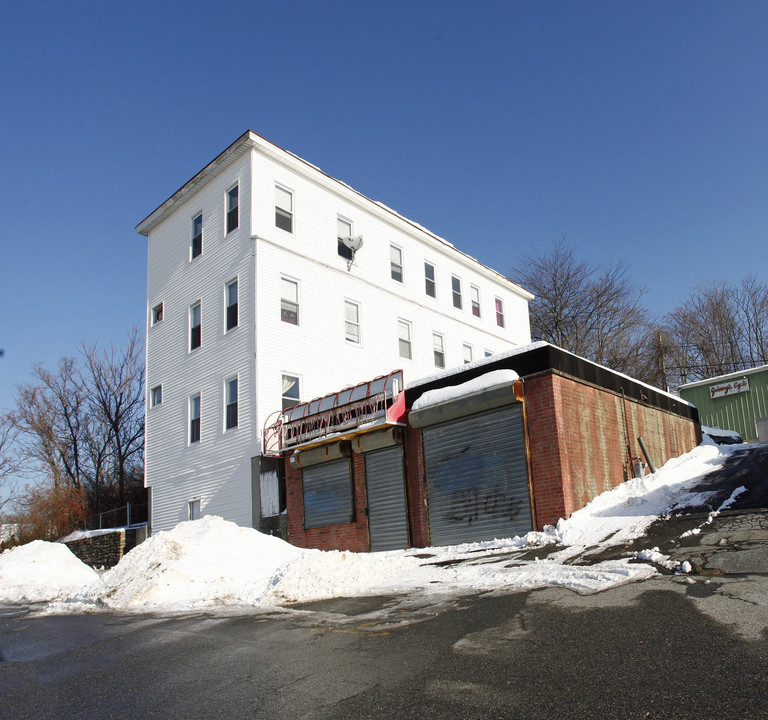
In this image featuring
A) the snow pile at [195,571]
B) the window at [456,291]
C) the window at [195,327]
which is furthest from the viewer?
the window at [456,291]

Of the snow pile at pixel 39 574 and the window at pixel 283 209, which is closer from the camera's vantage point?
the snow pile at pixel 39 574

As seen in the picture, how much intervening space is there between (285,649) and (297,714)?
2157 mm

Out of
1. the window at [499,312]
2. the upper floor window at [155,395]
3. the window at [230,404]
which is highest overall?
the window at [499,312]

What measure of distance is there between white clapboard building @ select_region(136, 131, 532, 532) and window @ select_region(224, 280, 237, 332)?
0.15ft

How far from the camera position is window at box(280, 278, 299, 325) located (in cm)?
2298

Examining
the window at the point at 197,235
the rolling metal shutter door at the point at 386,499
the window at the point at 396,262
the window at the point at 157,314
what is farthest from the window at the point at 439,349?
the window at the point at 157,314

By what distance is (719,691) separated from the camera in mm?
4395

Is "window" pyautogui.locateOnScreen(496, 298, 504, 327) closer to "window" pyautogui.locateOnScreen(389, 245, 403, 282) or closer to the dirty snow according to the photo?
"window" pyautogui.locateOnScreen(389, 245, 403, 282)

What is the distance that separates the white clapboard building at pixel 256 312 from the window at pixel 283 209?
50 millimetres

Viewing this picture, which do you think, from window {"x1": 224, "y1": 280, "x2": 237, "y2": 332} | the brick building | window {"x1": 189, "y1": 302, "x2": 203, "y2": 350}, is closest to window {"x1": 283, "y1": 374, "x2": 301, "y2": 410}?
the brick building

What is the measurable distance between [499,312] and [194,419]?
668 inches

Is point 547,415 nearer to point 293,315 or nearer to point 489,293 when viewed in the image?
point 293,315

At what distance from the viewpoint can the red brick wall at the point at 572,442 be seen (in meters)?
14.1

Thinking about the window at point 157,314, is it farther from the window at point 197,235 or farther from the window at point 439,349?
the window at point 439,349
